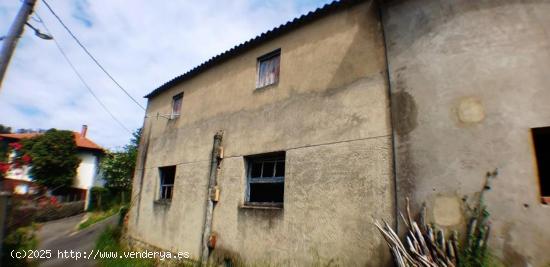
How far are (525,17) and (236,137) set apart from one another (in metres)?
5.74

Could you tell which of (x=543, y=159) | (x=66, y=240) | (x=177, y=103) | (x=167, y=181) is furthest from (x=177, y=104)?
(x=66, y=240)

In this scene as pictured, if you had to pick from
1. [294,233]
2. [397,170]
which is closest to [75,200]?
[294,233]

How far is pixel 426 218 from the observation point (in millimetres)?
3969

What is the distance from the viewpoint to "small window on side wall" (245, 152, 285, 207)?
20.6ft

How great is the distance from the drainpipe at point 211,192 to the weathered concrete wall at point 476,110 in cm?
451

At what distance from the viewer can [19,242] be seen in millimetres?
5480

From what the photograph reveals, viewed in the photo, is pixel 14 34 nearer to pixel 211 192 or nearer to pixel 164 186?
pixel 211 192

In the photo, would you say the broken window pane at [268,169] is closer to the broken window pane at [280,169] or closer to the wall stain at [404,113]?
the broken window pane at [280,169]

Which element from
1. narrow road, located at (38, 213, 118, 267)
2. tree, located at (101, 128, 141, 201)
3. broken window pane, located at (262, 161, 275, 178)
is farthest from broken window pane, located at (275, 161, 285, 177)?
tree, located at (101, 128, 141, 201)

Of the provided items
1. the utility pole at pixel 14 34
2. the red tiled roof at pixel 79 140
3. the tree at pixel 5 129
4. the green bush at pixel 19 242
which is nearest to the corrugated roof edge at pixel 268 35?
the utility pole at pixel 14 34

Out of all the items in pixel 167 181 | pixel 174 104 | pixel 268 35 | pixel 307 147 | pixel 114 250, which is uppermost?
pixel 268 35

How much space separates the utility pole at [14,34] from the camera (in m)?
5.60

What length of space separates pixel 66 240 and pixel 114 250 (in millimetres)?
6317

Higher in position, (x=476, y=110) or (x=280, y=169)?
(x=476, y=110)
